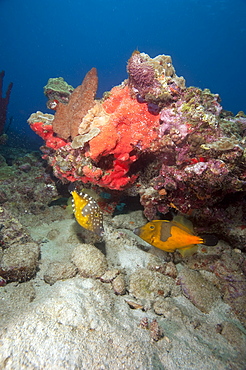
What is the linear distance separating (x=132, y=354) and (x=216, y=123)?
3694 millimetres

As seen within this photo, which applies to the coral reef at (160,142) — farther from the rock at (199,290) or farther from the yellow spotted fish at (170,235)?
the rock at (199,290)

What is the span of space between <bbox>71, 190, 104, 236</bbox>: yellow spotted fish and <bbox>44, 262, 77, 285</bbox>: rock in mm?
928

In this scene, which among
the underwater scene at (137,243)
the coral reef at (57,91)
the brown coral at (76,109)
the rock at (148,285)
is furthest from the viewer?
the coral reef at (57,91)

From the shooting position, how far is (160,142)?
12.0ft

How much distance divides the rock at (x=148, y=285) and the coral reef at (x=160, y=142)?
1.25 meters

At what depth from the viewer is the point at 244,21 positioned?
62.6 meters

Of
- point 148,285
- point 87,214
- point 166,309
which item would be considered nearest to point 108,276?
point 148,285

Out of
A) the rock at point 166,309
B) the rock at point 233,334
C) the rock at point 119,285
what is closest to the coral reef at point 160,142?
the rock at point 119,285

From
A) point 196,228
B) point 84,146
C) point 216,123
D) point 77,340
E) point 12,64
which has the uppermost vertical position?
point 12,64

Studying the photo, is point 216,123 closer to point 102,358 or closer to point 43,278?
point 102,358

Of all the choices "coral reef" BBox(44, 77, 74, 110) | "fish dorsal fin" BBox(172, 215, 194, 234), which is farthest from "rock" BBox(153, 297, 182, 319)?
"coral reef" BBox(44, 77, 74, 110)

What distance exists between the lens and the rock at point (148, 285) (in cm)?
331

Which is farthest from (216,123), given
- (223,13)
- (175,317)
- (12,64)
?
(12,64)

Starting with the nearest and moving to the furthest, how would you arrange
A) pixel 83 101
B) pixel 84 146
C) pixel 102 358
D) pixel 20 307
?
pixel 102 358
pixel 20 307
pixel 84 146
pixel 83 101
